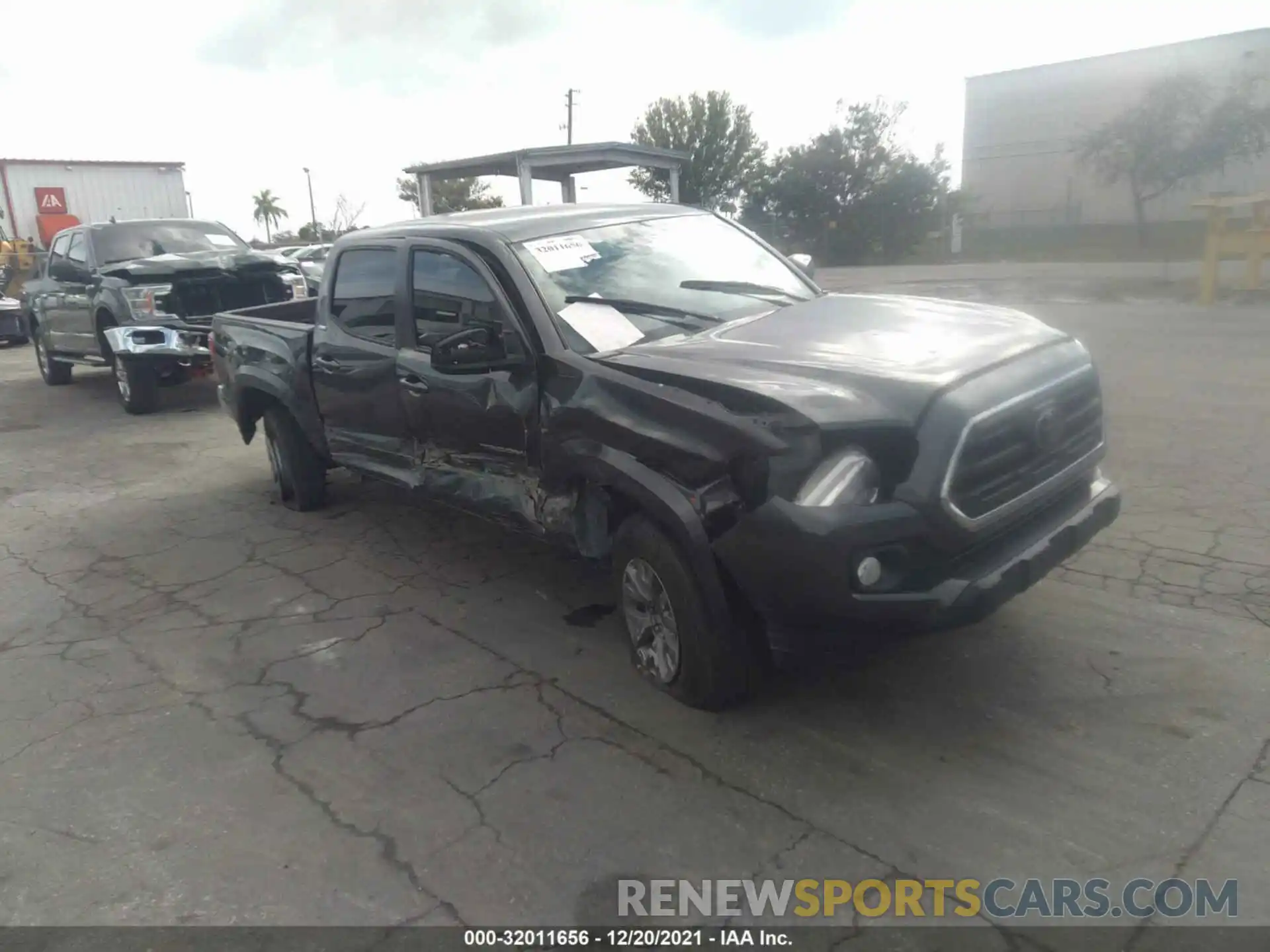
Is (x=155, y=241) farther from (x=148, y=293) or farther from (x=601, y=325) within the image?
(x=601, y=325)

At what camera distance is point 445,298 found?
4648 mm

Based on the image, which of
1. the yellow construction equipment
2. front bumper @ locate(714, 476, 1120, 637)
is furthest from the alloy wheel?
the yellow construction equipment

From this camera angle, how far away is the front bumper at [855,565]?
2980 mm

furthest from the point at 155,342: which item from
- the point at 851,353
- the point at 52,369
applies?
the point at 851,353

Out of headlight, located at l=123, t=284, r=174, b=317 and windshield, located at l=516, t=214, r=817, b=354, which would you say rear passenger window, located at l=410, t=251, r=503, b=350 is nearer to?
windshield, located at l=516, t=214, r=817, b=354

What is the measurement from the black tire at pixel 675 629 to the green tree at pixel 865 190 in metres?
39.4

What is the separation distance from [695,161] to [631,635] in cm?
4562

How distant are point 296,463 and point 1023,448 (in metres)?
4.86

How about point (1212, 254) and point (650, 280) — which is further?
point (1212, 254)

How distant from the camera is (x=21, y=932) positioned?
275cm

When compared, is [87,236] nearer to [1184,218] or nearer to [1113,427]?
[1113,427]

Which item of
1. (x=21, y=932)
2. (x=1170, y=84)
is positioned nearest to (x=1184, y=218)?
(x=1170, y=84)

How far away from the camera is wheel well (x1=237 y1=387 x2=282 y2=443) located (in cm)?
661

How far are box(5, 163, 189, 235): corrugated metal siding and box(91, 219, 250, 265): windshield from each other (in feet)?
47.2
